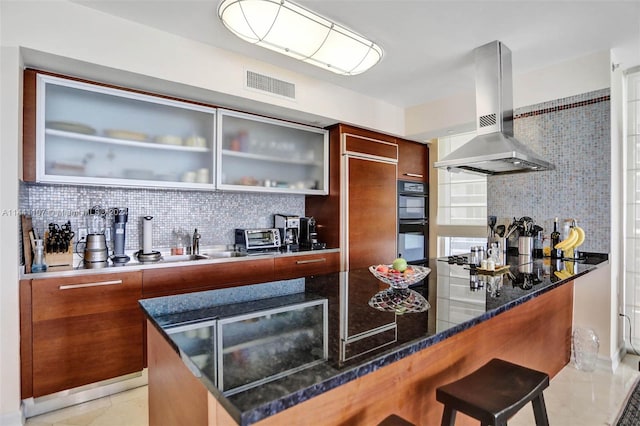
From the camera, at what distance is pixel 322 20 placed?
198 centimetres

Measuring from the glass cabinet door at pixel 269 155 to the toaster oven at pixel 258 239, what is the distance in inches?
15.9

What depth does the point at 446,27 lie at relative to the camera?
7.59ft

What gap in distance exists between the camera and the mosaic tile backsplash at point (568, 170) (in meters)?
2.68

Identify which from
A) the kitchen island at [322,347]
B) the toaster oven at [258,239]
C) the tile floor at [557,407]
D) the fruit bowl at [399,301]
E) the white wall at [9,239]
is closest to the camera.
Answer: the kitchen island at [322,347]

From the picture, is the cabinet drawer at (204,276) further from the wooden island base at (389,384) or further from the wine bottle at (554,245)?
the wine bottle at (554,245)

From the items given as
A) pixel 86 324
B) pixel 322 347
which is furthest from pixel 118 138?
pixel 322 347

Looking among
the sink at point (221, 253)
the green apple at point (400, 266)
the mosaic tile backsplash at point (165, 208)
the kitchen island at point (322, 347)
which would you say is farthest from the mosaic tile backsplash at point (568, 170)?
the sink at point (221, 253)

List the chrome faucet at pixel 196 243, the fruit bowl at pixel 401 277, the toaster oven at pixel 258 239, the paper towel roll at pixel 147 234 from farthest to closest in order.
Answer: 1. the toaster oven at pixel 258 239
2. the chrome faucet at pixel 196 243
3. the paper towel roll at pixel 147 234
4. the fruit bowl at pixel 401 277

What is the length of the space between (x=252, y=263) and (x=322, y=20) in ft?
6.09

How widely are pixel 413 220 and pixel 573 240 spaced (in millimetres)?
1903

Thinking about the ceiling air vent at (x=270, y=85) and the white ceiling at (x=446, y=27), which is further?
the ceiling air vent at (x=270, y=85)

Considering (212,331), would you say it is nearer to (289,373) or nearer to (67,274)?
(289,373)

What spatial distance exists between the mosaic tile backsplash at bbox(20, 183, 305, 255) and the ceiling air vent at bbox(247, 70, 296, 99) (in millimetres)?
1042

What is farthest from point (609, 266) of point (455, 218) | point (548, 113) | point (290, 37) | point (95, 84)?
point (95, 84)
